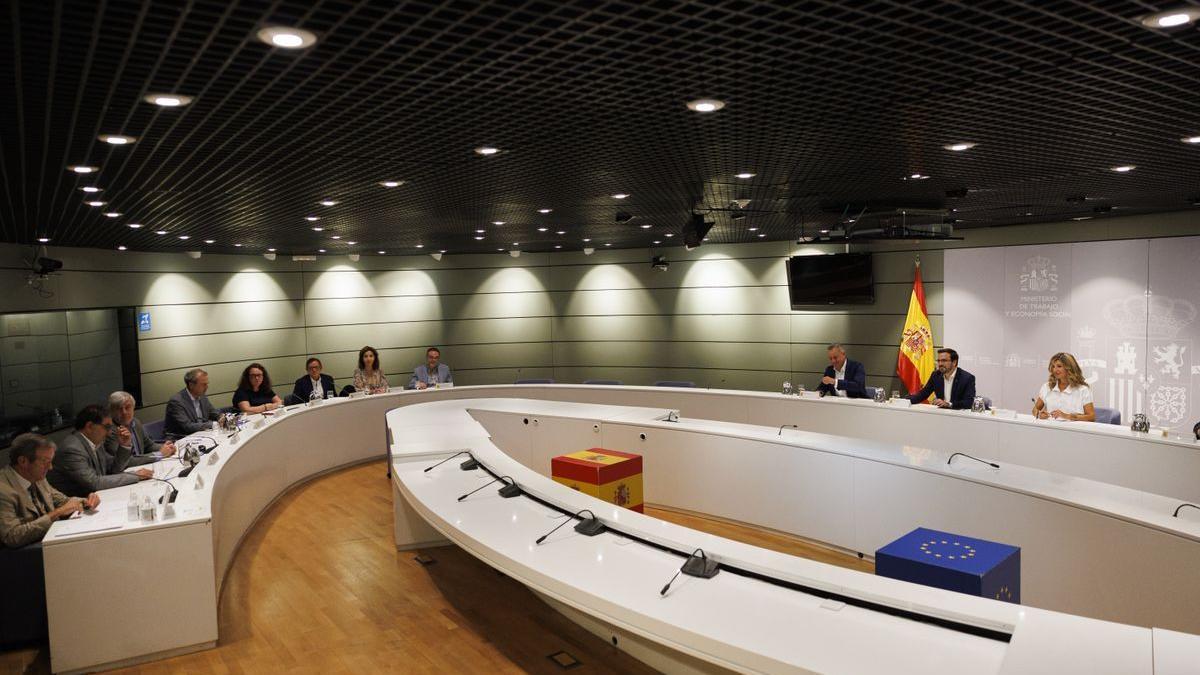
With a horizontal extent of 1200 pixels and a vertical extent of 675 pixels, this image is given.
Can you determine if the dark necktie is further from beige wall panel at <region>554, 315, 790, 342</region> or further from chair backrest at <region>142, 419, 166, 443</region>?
beige wall panel at <region>554, 315, 790, 342</region>

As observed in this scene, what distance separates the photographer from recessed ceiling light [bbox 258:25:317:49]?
6.64ft

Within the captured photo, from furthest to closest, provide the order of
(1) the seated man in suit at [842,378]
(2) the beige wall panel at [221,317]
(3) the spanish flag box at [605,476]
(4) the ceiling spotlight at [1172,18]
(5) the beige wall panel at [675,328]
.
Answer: (5) the beige wall panel at [675,328], (2) the beige wall panel at [221,317], (1) the seated man in suit at [842,378], (3) the spanish flag box at [605,476], (4) the ceiling spotlight at [1172,18]

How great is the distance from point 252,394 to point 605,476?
4.93m

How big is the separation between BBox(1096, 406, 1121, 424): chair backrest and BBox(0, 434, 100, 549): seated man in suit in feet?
23.7

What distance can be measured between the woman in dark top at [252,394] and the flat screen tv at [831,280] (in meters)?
6.89

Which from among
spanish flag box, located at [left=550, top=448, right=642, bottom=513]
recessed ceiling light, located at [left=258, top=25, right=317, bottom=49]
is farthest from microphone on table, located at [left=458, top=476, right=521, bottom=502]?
recessed ceiling light, located at [left=258, top=25, right=317, bottom=49]

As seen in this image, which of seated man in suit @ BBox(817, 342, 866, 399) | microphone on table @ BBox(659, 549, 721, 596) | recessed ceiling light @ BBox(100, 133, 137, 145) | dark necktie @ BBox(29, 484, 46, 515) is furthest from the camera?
seated man in suit @ BBox(817, 342, 866, 399)

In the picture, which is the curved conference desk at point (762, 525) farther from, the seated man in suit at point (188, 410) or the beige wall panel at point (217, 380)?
the beige wall panel at point (217, 380)

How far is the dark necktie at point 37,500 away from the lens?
4152mm

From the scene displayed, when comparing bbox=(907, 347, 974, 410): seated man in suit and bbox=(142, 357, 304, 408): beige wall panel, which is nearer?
bbox=(907, 347, 974, 410): seated man in suit

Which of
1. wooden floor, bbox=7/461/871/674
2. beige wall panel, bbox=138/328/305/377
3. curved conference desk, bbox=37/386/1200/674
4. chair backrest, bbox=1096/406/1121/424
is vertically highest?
beige wall panel, bbox=138/328/305/377

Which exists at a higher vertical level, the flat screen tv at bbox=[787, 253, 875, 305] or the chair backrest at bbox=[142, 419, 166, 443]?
the flat screen tv at bbox=[787, 253, 875, 305]

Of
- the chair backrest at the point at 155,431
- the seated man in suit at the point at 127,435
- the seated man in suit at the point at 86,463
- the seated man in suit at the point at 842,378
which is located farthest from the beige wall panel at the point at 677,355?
the seated man in suit at the point at 86,463

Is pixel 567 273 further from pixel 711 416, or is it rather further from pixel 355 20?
pixel 355 20
